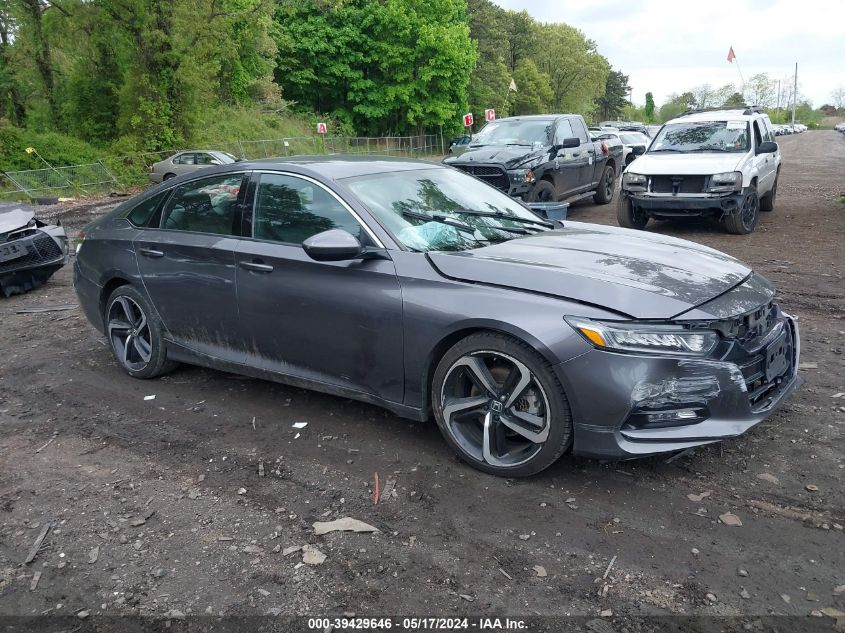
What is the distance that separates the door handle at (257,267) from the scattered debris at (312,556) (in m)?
1.84

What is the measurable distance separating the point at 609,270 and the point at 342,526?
1873 millimetres

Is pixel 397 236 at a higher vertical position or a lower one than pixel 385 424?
higher

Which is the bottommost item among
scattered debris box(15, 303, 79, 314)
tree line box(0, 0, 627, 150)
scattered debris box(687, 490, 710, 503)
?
scattered debris box(687, 490, 710, 503)

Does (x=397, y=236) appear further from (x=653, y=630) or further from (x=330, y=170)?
(x=653, y=630)

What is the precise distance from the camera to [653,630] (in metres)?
2.57

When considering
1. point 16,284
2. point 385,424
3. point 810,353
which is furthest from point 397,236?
point 16,284

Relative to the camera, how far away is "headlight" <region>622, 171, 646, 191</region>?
10875mm

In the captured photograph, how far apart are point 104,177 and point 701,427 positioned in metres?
28.3

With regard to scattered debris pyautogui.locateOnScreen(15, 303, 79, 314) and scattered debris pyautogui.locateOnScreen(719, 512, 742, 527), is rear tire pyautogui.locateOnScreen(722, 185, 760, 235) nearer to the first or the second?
scattered debris pyautogui.locateOnScreen(719, 512, 742, 527)

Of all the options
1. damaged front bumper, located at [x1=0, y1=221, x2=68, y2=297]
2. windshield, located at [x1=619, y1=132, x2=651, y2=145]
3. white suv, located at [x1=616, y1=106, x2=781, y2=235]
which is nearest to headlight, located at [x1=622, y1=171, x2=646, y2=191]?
white suv, located at [x1=616, y1=106, x2=781, y2=235]

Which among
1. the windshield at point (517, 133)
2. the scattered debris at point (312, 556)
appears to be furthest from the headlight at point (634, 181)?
the scattered debris at point (312, 556)

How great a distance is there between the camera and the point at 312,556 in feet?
10.2

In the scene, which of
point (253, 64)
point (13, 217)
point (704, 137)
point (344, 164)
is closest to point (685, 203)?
point (704, 137)

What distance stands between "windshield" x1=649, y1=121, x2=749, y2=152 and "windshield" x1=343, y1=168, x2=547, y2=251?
746 centimetres
